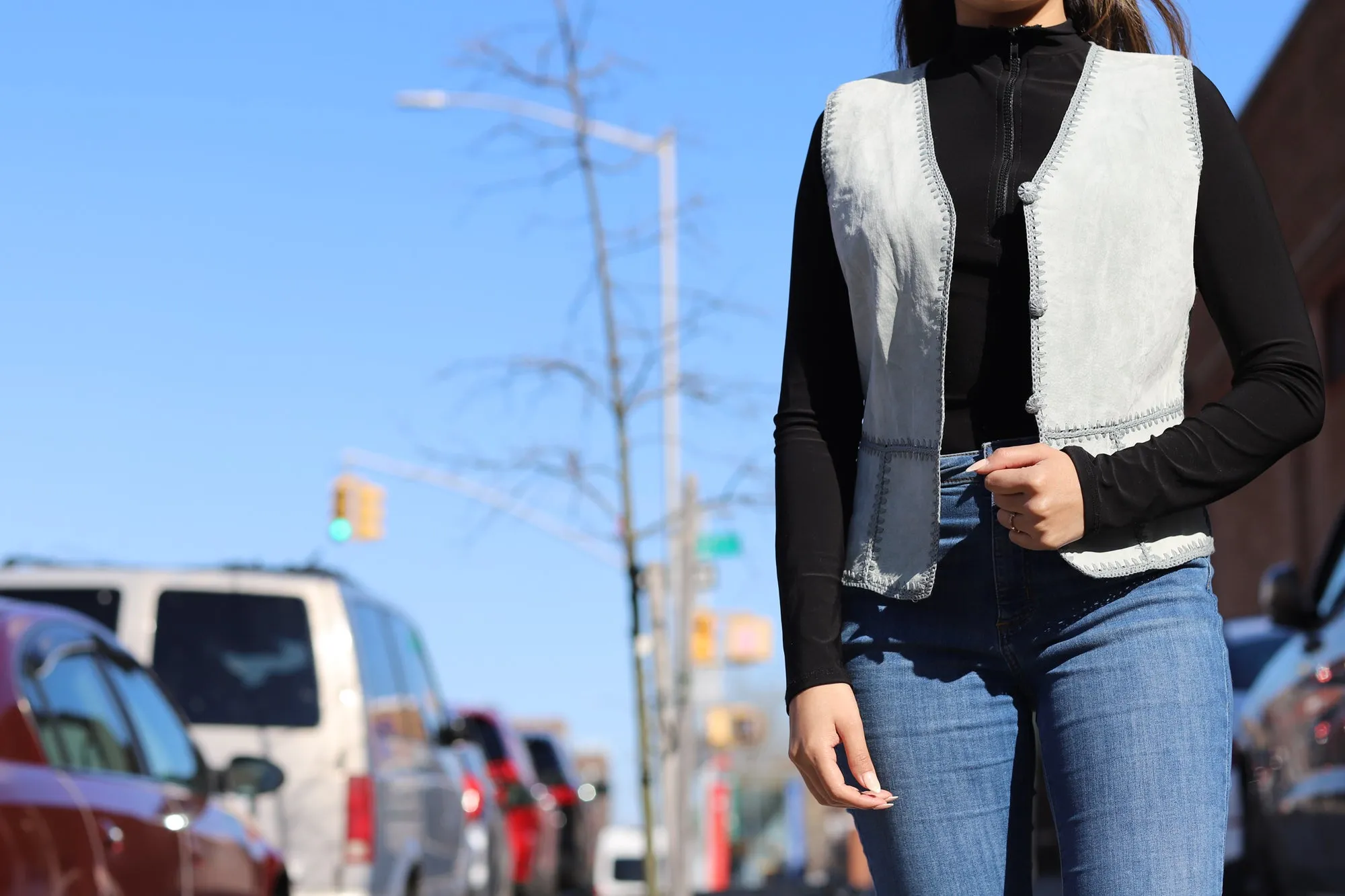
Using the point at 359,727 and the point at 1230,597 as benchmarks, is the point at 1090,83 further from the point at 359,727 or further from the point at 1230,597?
the point at 1230,597

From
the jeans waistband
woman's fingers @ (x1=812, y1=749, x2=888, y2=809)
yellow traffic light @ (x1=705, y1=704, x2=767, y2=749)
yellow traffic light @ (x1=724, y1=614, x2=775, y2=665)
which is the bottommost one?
woman's fingers @ (x1=812, y1=749, x2=888, y2=809)

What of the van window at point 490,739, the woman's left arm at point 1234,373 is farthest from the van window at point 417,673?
the woman's left arm at point 1234,373

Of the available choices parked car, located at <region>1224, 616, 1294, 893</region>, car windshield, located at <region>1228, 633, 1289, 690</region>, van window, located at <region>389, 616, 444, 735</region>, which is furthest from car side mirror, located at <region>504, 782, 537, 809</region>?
car windshield, located at <region>1228, 633, 1289, 690</region>

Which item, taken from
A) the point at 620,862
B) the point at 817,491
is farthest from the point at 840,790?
the point at 620,862

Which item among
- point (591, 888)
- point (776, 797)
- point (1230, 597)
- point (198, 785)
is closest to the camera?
point (198, 785)

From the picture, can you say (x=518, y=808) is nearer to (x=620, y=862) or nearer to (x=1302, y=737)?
(x=620, y=862)

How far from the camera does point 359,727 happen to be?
9.49 m

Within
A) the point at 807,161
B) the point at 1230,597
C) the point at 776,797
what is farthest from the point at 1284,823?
the point at 776,797

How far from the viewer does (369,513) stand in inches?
1074

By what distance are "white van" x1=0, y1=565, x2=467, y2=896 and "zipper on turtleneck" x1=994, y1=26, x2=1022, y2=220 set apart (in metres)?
6.95

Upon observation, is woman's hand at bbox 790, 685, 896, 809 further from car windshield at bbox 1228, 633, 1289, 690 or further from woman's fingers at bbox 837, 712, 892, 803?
car windshield at bbox 1228, 633, 1289, 690

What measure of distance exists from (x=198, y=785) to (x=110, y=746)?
0.88 m

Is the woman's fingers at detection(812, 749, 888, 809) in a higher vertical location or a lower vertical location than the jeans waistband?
lower

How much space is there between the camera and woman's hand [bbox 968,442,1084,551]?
253cm
